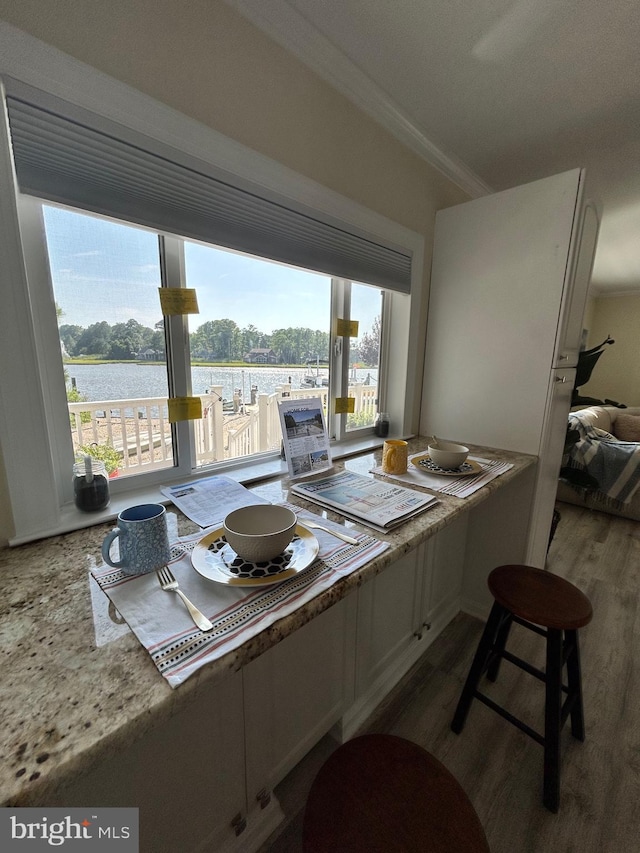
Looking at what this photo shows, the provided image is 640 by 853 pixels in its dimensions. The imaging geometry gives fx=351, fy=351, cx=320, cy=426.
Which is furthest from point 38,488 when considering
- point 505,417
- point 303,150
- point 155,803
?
point 505,417

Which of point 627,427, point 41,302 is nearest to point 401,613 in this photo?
point 41,302

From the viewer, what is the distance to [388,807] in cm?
61

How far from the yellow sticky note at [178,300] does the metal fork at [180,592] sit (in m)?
0.71

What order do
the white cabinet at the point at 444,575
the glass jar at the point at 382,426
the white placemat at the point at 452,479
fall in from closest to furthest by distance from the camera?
the white placemat at the point at 452,479 → the white cabinet at the point at 444,575 → the glass jar at the point at 382,426

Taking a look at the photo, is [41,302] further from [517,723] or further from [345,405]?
[517,723]

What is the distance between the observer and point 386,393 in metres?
1.84

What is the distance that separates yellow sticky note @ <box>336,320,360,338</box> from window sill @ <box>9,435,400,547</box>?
0.50 m

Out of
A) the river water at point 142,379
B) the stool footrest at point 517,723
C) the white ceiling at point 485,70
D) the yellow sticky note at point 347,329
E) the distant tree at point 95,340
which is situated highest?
the white ceiling at point 485,70

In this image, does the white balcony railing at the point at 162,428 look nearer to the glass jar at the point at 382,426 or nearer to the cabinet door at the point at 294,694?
the glass jar at the point at 382,426

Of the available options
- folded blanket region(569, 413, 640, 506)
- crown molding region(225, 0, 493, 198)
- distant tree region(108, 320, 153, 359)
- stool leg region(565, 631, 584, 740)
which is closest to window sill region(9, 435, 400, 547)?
distant tree region(108, 320, 153, 359)

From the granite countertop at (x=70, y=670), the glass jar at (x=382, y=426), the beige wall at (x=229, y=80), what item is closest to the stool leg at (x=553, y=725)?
the granite countertop at (x=70, y=670)

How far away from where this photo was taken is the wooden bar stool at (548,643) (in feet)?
3.35

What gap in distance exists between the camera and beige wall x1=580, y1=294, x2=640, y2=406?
5.21 m

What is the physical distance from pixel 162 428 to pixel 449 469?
981mm
